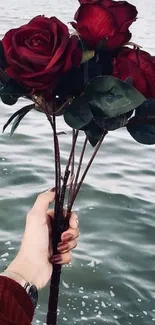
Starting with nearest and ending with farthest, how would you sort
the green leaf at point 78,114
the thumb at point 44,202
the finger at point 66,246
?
the green leaf at point 78,114 < the finger at point 66,246 < the thumb at point 44,202

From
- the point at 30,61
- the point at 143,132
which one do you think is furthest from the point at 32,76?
the point at 143,132

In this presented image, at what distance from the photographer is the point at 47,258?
2.56m

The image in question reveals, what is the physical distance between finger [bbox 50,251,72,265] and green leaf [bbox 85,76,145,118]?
0.61m

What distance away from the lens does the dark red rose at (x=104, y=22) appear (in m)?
2.30

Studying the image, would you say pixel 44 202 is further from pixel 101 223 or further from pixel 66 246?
pixel 101 223

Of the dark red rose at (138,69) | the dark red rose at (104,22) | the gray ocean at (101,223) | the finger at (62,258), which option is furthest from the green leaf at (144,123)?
the gray ocean at (101,223)

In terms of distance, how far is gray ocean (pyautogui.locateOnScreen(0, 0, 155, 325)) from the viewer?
4.49 metres

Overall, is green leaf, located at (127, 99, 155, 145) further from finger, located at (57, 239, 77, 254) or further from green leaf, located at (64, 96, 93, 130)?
finger, located at (57, 239, 77, 254)

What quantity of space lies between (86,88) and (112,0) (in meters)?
0.41

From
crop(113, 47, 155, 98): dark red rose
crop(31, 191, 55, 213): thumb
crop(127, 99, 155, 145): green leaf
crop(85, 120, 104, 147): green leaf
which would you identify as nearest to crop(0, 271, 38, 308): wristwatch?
crop(31, 191, 55, 213): thumb

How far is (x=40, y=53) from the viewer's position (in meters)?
2.12

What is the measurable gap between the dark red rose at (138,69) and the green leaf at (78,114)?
0.59 feet

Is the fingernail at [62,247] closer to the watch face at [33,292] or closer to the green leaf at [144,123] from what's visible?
the watch face at [33,292]

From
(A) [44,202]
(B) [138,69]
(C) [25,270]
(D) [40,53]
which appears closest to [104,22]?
(B) [138,69]
